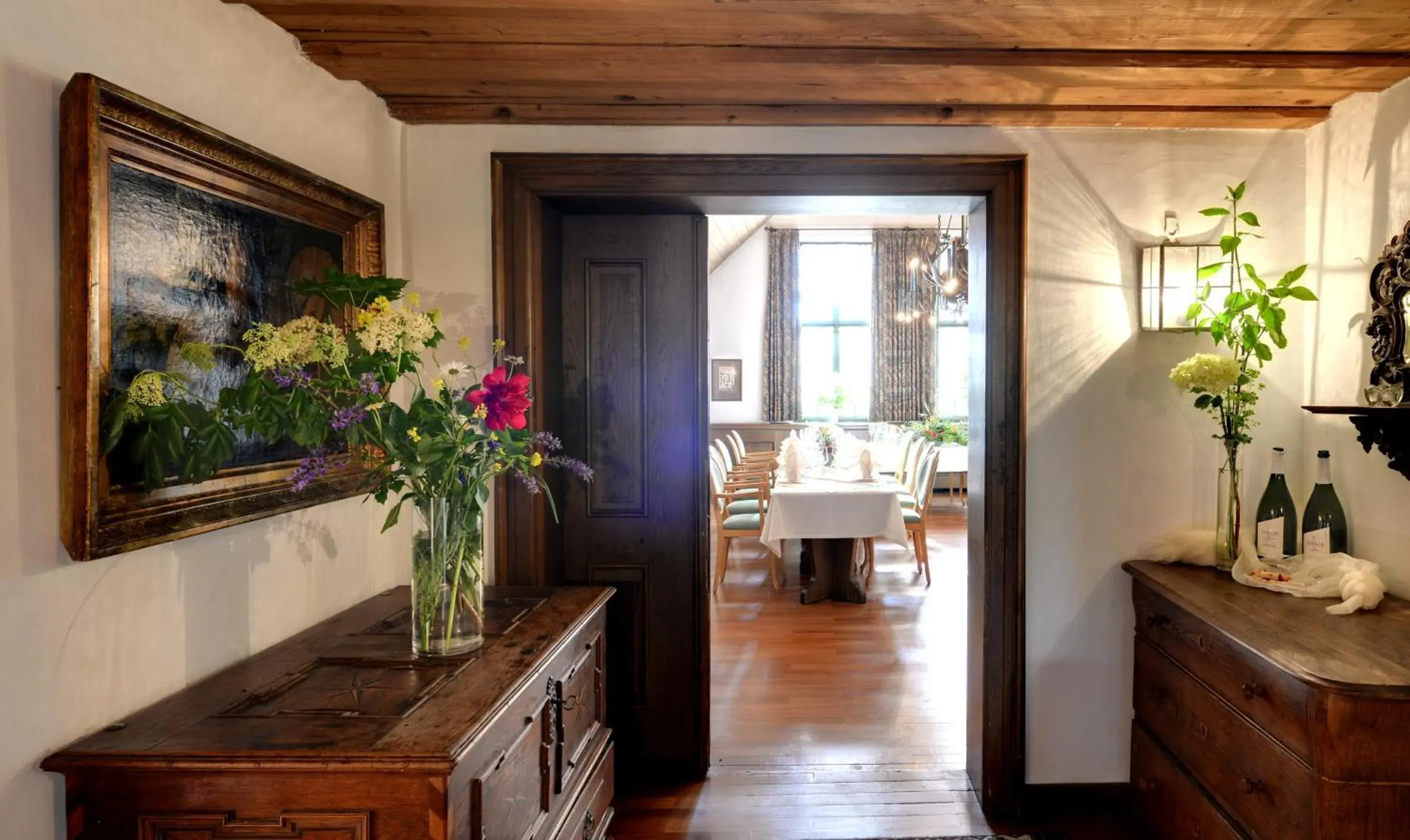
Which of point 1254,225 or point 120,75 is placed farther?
point 1254,225

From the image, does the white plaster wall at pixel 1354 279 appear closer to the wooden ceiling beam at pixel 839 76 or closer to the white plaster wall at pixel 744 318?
the wooden ceiling beam at pixel 839 76

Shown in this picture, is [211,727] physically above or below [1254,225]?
below

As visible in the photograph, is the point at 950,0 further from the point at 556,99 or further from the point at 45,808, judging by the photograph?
the point at 45,808

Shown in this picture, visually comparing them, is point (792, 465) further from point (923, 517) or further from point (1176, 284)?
point (1176, 284)

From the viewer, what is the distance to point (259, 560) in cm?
184

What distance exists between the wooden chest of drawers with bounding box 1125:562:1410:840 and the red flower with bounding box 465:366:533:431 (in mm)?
1850

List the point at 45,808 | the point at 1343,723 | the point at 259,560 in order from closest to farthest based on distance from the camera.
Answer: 1. the point at 45,808
2. the point at 1343,723
3. the point at 259,560

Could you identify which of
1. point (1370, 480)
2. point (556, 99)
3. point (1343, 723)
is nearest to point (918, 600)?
point (1370, 480)

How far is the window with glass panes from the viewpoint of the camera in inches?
407

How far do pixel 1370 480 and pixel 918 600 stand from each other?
3317mm

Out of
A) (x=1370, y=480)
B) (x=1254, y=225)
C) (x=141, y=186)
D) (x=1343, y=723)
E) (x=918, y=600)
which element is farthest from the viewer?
(x=918, y=600)

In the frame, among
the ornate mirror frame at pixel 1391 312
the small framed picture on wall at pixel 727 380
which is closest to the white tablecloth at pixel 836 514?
the ornate mirror frame at pixel 1391 312

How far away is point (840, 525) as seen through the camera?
5.27 metres

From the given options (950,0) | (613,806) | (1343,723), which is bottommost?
(613,806)
